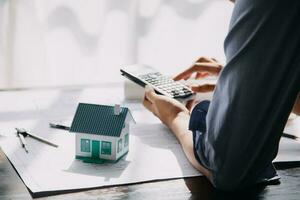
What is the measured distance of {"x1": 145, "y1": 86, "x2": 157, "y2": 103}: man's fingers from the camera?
4.26 ft

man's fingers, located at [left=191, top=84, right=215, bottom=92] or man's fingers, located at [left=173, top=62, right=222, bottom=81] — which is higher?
man's fingers, located at [left=173, top=62, right=222, bottom=81]

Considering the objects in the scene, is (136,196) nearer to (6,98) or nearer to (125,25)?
(6,98)

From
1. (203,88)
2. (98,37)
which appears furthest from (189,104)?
(98,37)

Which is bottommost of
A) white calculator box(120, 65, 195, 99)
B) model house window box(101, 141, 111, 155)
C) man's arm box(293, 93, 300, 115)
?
model house window box(101, 141, 111, 155)

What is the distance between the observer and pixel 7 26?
5.53 feet

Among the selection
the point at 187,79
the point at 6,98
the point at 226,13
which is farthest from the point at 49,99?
the point at 226,13

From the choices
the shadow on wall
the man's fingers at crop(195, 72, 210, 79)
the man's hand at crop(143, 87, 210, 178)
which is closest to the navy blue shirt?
the man's hand at crop(143, 87, 210, 178)

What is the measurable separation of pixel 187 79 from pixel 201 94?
68mm

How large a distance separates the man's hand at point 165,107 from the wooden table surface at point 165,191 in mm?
236

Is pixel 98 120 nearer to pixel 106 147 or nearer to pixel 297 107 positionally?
pixel 106 147

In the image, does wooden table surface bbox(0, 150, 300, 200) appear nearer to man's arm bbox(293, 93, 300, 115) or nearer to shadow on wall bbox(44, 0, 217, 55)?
man's arm bbox(293, 93, 300, 115)

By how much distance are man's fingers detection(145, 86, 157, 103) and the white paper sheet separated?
4 cm

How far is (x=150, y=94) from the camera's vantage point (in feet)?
4.31

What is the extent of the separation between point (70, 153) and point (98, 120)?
0.09 meters
